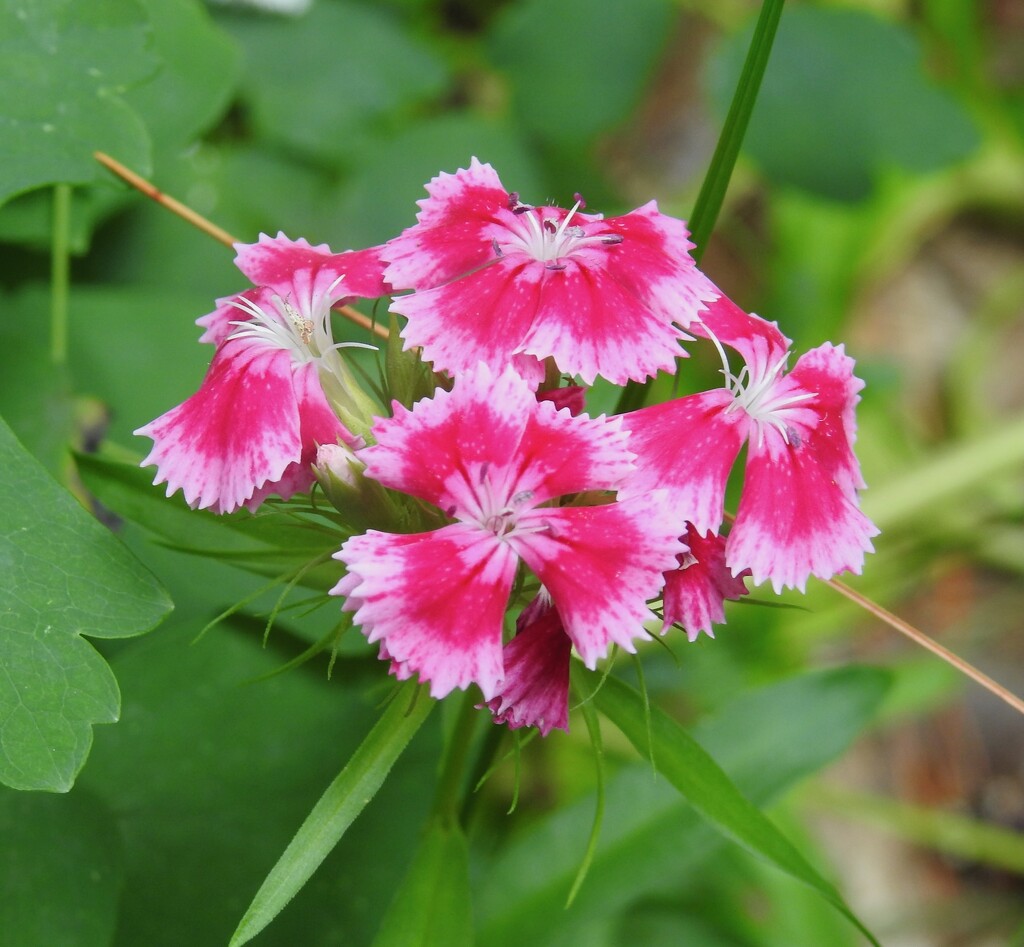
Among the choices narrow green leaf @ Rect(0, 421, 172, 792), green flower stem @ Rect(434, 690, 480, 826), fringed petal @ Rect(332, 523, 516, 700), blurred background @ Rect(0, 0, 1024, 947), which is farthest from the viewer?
blurred background @ Rect(0, 0, 1024, 947)

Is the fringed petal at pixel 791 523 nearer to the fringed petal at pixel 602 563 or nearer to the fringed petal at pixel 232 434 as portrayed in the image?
the fringed petal at pixel 602 563

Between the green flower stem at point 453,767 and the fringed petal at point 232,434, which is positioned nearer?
the fringed petal at point 232,434

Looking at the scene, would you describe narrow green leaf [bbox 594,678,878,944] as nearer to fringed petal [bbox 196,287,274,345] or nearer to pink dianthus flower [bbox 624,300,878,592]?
pink dianthus flower [bbox 624,300,878,592]

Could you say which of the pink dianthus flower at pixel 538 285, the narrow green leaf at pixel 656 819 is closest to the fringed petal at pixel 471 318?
the pink dianthus flower at pixel 538 285

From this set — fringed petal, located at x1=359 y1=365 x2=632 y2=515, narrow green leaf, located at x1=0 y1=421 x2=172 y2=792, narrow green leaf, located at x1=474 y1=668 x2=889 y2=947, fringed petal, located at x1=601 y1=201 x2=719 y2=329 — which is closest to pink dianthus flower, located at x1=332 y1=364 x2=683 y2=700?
fringed petal, located at x1=359 y1=365 x2=632 y2=515

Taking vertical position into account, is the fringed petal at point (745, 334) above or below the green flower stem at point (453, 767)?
above

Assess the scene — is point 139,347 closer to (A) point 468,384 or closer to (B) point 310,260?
(B) point 310,260

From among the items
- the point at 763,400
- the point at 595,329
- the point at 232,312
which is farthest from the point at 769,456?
the point at 232,312

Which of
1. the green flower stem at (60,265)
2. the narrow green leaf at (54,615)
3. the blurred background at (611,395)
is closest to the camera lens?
the narrow green leaf at (54,615)
